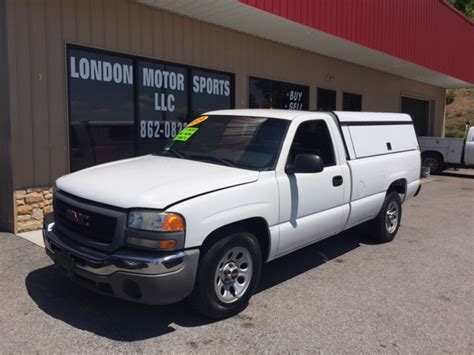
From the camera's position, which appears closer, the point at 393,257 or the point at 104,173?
the point at 104,173

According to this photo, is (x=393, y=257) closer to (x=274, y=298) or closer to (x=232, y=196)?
(x=274, y=298)

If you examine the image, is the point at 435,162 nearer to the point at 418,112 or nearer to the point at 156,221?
the point at 418,112

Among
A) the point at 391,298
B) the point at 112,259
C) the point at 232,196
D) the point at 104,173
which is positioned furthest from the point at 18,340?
the point at 391,298

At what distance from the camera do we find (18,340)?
11.9ft

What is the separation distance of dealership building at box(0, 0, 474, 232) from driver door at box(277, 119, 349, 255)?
3664 millimetres

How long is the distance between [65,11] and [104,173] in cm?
399

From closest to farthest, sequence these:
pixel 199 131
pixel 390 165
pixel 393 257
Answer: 1. pixel 199 131
2. pixel 393 257
3. pixel 390 165

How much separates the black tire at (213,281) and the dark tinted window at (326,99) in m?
10.1

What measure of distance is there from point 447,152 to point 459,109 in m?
27.5

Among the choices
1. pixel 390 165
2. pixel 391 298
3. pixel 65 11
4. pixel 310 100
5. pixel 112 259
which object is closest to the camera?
pixel 112 259

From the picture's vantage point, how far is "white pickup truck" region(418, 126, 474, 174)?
1625 cm

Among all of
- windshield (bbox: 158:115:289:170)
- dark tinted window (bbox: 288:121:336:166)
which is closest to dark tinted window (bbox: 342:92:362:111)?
dark tinted window (bbox: 288:121:336:166)

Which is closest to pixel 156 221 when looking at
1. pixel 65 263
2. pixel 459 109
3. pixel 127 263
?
pixel 127 263

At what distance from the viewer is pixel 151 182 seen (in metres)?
3.95
